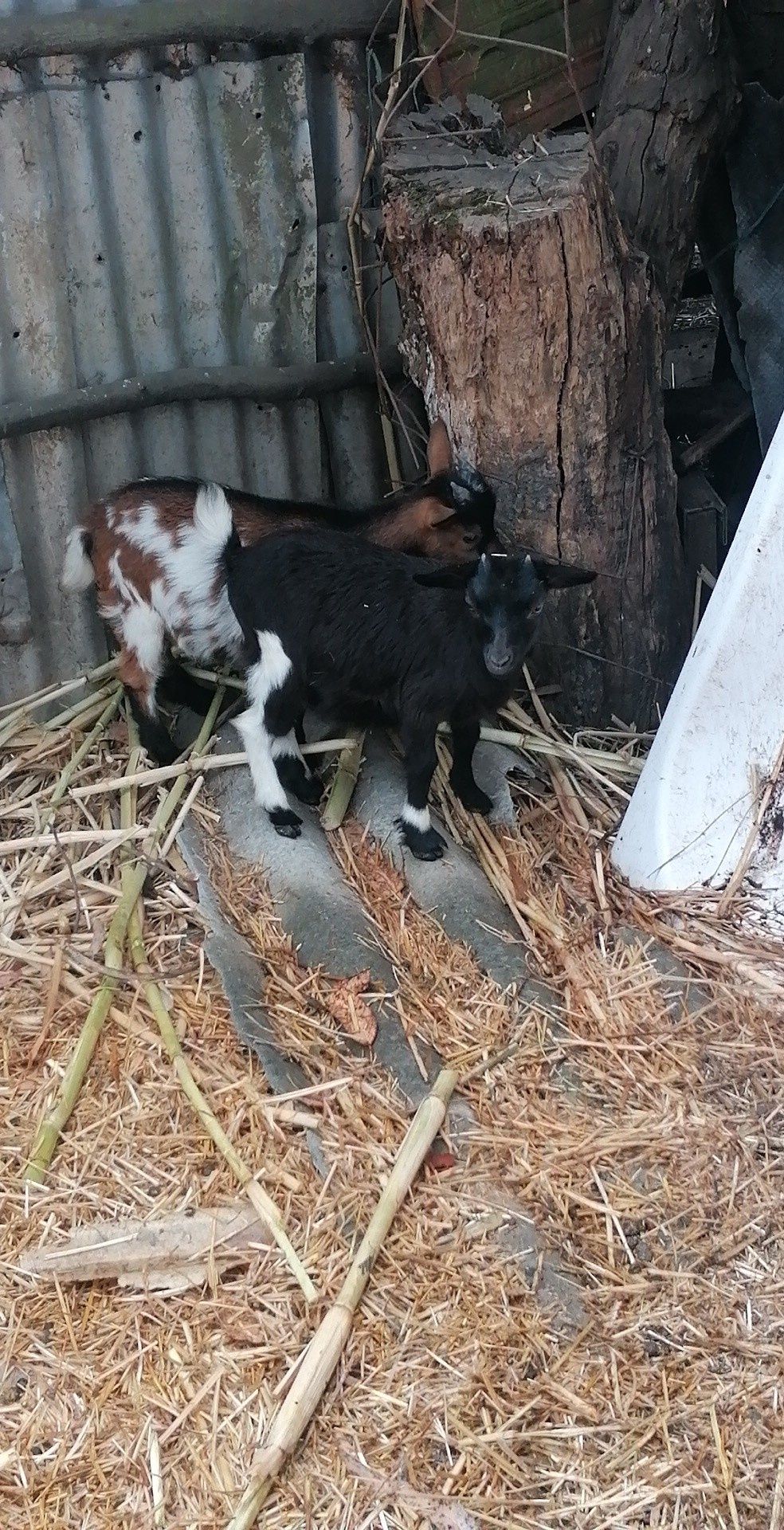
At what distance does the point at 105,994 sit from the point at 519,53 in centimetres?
371

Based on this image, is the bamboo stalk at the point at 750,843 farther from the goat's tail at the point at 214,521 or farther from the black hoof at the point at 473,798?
the goat's tail at the point at 214,521

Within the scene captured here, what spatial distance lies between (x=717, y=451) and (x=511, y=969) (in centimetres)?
296

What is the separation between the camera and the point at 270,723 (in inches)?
174

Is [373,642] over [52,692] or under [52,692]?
over

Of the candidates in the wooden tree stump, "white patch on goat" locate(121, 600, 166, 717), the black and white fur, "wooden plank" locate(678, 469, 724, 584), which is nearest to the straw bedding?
the black and white fur

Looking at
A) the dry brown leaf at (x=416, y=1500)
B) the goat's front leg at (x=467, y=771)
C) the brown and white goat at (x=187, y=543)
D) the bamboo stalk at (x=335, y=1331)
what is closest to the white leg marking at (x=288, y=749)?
the brown and white goat at (x=187, y=543)

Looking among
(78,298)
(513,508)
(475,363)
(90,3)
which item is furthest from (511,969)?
(90,3)

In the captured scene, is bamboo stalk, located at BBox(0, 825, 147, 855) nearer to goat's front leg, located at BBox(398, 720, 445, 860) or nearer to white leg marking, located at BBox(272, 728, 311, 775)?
white leg marking, located at BBox(272, 728, 311, 775)

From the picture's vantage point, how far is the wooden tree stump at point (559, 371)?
4160 mm

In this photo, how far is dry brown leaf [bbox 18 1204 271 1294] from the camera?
3133 millimetres

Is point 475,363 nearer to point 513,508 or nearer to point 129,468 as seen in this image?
point 513,508

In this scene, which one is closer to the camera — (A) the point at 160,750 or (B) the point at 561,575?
(B) the point at 561,575

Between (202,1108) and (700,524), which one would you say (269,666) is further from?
(700,524)

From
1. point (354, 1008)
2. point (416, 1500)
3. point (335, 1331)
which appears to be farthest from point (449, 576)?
point (416, 1500)
